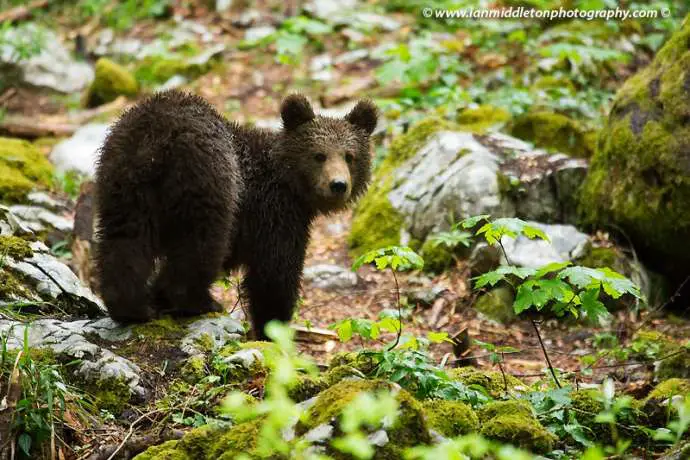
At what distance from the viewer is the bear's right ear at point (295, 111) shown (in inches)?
251

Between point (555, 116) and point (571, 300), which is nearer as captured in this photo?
point (571, 300)

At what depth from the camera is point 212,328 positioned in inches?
203

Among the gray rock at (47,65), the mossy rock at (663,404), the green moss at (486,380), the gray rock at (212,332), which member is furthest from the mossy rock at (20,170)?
the mossy rock at (663,404)

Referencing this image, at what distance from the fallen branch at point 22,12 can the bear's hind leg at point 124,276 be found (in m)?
11.7

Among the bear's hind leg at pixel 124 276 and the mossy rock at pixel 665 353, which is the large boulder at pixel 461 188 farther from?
the bear's hind leg at pixel 124 276

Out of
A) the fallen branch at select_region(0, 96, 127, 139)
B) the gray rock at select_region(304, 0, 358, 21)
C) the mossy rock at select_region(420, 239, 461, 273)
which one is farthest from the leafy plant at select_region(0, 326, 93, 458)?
the gray rock at select_region(304, 0, 358, 21)

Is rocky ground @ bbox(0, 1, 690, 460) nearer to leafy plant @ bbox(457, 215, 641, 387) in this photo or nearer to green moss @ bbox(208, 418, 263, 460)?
green moss @ bbox(208, 418, 263, 460)

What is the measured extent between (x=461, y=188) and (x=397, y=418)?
535cm

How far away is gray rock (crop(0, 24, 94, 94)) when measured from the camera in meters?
13.1

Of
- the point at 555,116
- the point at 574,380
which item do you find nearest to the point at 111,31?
the point at 555,116

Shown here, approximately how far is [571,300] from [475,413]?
37.3 inches

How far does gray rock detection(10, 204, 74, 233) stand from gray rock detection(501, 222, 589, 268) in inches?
167

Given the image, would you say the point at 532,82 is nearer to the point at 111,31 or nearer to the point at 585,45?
the point at 585,45

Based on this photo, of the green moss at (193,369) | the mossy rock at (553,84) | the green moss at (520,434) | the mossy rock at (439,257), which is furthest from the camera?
the mossy rock at (553,84)
